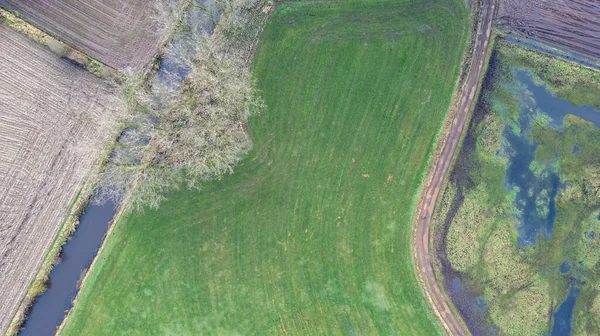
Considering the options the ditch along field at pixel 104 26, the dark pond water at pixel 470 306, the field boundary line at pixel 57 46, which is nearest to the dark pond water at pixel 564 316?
the dark pond water at pixel 470 306

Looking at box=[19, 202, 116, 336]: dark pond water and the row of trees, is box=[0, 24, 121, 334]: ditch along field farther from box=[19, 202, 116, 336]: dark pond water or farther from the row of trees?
the row of trees

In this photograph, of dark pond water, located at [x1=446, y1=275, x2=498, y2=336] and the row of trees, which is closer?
the row of trees

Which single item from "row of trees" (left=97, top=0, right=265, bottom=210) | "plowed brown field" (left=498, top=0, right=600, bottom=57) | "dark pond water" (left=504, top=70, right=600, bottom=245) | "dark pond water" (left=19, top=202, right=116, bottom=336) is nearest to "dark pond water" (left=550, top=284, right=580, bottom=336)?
"dark pond water" (left=504, top=70, right=600, bottom=245)

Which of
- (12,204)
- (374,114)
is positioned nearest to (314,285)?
(374,114)

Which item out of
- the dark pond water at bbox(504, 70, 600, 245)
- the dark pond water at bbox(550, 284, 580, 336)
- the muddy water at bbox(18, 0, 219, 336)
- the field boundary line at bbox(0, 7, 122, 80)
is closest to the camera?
the muddy water at bbox(18, 0, 219, 336)

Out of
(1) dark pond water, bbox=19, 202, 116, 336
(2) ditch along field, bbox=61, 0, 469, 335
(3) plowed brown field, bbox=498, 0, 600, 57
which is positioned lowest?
(1) dark pond water, bbox=19, 202, 116, 336

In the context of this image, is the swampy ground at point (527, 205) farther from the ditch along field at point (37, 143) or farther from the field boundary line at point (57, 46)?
the field boundary line at point (57, 46)

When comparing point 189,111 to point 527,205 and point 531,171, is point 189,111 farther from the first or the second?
point 527,205

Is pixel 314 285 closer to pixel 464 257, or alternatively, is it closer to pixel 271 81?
pixel 464 257
